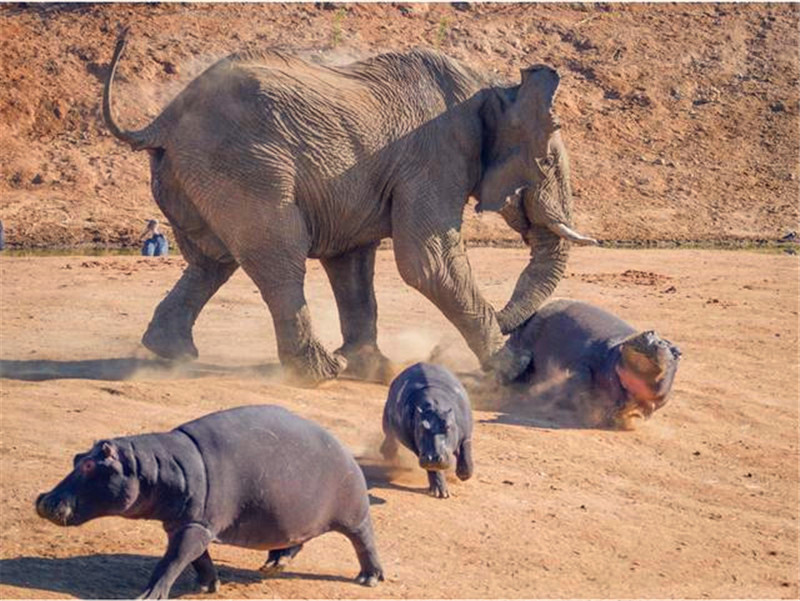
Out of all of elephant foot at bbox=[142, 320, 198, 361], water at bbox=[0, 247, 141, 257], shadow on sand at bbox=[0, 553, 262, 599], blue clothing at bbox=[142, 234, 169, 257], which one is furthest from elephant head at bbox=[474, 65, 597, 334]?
water at bbox=[0, 247, 141, 257]

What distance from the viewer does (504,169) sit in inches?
510

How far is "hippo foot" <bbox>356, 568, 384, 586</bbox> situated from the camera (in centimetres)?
809

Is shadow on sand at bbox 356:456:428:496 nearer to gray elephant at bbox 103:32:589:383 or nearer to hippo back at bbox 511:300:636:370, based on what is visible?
gray elephant at bbox 103:32:589:383

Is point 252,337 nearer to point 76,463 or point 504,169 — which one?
point 504,169

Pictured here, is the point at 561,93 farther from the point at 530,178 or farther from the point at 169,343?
the point at 169,343

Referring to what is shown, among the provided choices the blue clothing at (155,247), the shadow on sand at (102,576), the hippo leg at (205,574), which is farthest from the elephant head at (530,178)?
the blue clothing at (155,247)

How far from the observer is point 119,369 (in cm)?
1277

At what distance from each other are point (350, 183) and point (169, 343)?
1.74 m

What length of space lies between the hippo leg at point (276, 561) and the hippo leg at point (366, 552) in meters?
0.27

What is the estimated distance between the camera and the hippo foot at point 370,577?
318 inches

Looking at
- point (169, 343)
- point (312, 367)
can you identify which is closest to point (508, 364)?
point (312, 367)

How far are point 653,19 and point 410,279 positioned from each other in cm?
2058

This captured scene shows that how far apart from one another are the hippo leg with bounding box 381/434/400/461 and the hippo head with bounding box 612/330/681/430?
234 centimetres

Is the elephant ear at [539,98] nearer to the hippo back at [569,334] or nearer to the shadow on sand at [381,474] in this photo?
the hippo back at [569,334]
